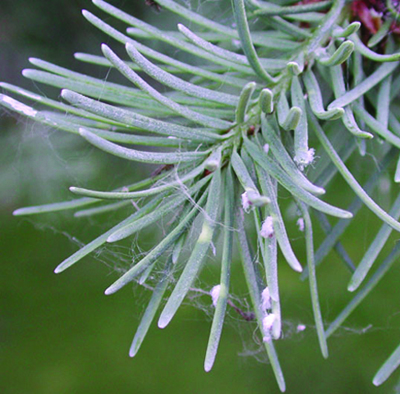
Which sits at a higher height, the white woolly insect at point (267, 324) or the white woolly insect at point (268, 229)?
the white woolly insect at point (268, 229)

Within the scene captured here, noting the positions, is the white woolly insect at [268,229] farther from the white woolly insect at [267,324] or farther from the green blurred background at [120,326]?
the green blurred background at [120,326]

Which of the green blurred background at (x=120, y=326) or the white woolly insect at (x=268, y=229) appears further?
the green blurred background at (x=120, y=326)

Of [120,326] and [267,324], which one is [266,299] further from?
[120,326]

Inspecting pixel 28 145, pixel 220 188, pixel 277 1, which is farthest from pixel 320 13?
pixel 28 145

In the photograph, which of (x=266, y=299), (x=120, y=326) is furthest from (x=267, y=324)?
(x=120, y=326)

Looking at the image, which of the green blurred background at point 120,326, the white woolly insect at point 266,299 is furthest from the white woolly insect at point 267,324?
the green blurred background at point 120,326

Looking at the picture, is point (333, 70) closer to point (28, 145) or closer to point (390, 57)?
point (390, 57)

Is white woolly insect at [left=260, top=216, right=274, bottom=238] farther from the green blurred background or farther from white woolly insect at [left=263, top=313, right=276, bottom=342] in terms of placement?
the green blurred background

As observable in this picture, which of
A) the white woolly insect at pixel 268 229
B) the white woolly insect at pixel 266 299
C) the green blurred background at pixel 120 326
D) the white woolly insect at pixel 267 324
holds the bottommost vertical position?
the green blurred background at pixel 120 326

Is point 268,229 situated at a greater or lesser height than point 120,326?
greater
